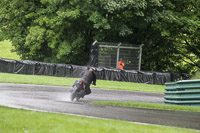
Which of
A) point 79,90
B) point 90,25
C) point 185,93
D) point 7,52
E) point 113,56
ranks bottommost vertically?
point 79,90

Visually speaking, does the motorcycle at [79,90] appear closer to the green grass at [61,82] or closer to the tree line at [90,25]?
the green grass at [61,82]

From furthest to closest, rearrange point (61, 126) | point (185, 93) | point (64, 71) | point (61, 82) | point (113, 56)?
1. point (113, 56)
2. point (64, 71)
3. point (61, 82)
4. point (185, 93)
5. point (61, 126)

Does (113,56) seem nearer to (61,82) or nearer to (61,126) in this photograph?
(61,82)

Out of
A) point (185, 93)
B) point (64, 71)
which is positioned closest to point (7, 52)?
point (64, 71)

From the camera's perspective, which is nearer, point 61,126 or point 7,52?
point 61,126

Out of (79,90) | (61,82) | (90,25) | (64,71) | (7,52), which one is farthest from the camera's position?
(7,52)

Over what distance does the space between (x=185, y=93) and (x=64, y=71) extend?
1735 cm

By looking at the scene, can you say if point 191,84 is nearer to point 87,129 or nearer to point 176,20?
point 87,129

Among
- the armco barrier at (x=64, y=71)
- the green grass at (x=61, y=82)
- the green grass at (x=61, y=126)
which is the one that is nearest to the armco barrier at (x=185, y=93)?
the green grass at (x=61, y=126)

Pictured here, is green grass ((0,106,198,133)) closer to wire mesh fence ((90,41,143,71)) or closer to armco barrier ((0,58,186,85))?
armco barrier ((0,58,186,85))

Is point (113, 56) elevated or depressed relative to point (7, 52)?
depressed

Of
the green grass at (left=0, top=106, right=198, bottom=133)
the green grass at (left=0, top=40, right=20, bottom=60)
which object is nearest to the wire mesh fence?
the green grass at (left=0, top=106, right=198, bottom=133)

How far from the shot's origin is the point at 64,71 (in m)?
29.6

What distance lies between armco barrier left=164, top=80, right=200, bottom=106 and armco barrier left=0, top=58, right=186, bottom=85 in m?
15.4
